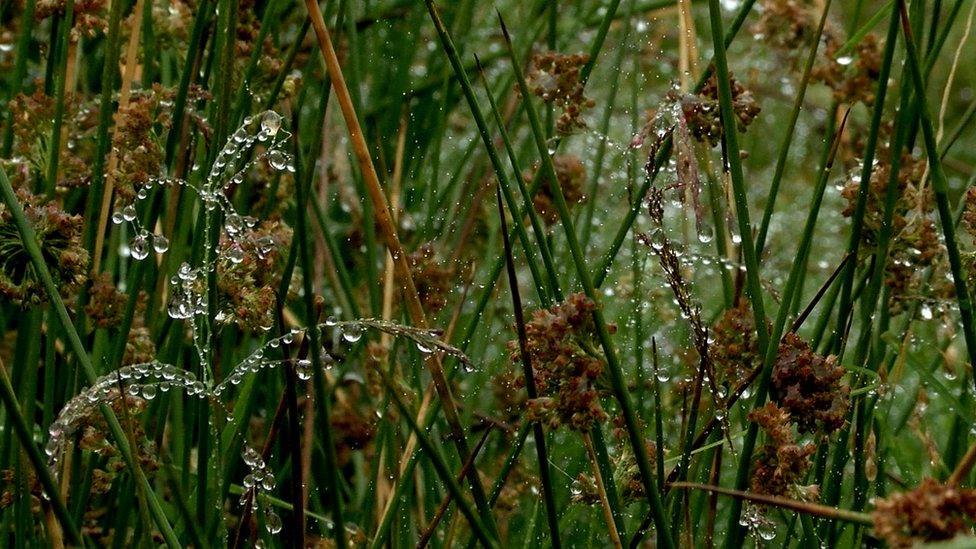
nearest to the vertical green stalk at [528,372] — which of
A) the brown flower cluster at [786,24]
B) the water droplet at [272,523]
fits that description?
the water droplet at [272,523]

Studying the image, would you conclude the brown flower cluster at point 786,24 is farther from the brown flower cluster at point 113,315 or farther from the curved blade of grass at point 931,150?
the brown flower cluster at point 113,315

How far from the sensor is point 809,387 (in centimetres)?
72

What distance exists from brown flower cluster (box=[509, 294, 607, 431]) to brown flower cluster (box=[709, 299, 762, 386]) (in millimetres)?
144

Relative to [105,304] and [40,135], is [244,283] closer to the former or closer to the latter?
[105,304]

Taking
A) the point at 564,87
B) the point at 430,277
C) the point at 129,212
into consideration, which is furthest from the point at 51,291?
the point at 430,277

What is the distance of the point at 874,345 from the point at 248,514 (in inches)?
24.6

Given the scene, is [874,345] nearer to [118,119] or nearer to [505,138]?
[505,138]

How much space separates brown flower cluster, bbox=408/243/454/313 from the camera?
1.14 meters

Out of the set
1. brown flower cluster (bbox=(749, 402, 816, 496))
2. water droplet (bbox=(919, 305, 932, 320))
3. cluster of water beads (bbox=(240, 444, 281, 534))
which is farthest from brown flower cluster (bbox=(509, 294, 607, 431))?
water droplet (bbox=(919, 305, 932, 320))

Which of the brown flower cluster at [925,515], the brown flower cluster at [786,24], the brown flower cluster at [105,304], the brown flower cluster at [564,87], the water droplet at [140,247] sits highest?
the brown flower cluster at [786,24]

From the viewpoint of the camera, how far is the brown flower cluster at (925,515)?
1.58ft

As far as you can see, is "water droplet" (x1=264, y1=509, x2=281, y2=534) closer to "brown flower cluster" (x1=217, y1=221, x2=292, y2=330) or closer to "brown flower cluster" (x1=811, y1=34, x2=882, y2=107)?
"brown flower cluster" (x1=217, y1=221, x2=292, y2=330)

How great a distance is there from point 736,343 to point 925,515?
12.7 inches

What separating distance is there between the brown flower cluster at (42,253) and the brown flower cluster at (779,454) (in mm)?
505
